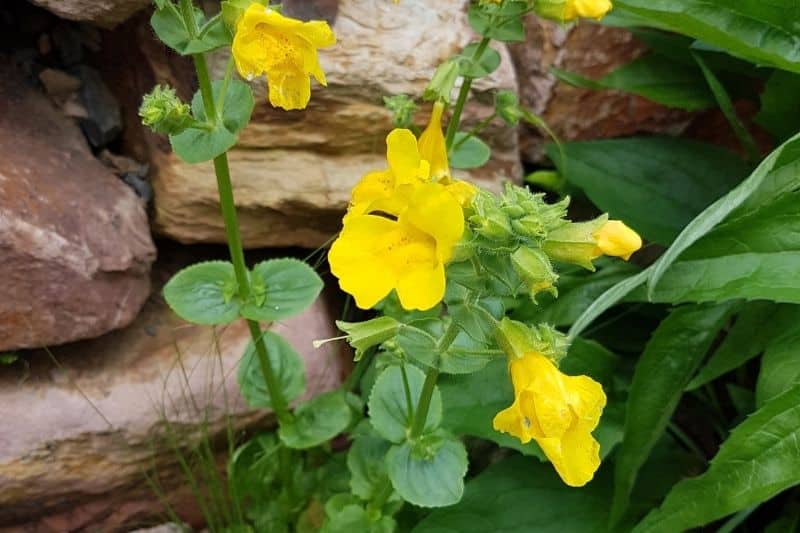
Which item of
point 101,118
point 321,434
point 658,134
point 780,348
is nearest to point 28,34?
point 101,118

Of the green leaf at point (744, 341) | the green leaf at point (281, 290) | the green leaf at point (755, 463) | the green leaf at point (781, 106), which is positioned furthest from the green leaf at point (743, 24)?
the green leaf at point (281, 290)

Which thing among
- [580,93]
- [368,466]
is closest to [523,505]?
[368,466]

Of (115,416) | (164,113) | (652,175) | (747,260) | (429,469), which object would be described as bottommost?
(115,416)

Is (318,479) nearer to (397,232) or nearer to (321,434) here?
(321,434)

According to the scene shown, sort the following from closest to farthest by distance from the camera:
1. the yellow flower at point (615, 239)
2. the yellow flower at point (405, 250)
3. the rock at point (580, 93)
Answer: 1. the yellow flower at point (405, 250)
2. the yellow flower at point (615, 239)
3. the rock at point (580, 93)

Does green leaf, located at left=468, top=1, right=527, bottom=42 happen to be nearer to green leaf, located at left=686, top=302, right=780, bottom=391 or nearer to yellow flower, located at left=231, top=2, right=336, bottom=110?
yellow flower, located at left=231, top=2, right=336, bottom=110

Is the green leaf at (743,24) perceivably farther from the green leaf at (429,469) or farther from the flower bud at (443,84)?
the green leaf at (429,469)

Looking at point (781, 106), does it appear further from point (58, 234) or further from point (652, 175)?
point (58, 234)
